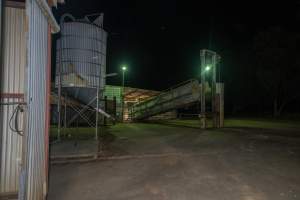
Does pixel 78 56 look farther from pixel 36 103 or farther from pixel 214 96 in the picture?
Answer: pixel 214 96

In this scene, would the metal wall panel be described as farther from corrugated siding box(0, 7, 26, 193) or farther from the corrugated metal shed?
corrugated siding box(0, 7, 26, 193)

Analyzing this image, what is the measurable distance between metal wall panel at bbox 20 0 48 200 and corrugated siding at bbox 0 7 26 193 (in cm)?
67

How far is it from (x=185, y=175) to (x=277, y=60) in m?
23.8

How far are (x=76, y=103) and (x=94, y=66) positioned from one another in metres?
1.64

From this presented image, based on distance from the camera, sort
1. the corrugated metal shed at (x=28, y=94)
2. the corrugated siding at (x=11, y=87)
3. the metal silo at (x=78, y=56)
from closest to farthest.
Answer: the corrugated metal shed at (x=28, y=94), the corrugated siding at (x=11, y=87), the metal silo at (x=78, y=56)

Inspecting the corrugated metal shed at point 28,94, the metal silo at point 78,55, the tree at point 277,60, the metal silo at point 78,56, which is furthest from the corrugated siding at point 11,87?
the tree at point 277,60

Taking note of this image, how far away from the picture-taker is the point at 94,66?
8883mm

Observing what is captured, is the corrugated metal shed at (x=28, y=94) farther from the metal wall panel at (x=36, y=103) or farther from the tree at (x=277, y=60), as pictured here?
the tree at (x=277, y=60)

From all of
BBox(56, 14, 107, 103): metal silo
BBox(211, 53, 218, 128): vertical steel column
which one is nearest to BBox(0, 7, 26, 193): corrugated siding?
BBox(56, 14, 107, 103): metal silo

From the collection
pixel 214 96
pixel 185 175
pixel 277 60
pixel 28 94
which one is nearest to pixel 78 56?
pixel 185 175

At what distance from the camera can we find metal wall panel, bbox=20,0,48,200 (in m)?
2.73

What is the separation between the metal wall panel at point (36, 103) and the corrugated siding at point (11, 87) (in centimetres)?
67

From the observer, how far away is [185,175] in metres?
4.62

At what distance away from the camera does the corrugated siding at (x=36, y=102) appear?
2.75m
